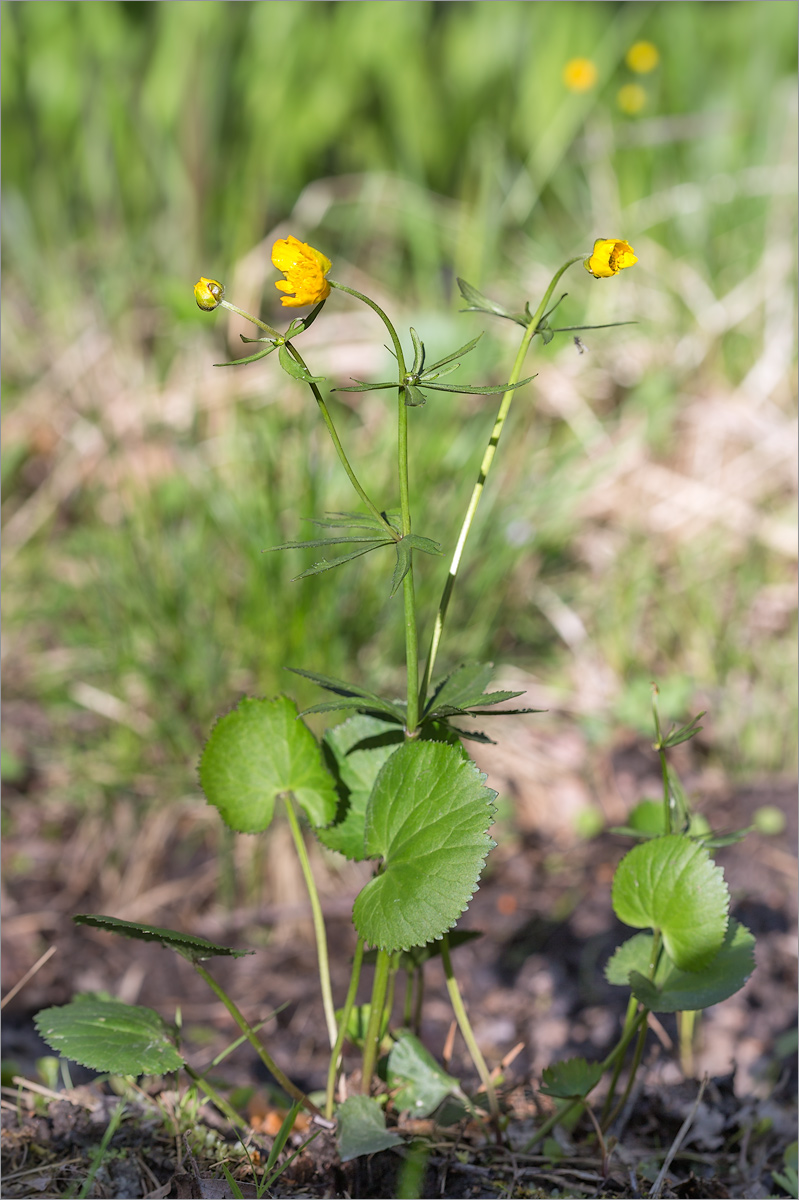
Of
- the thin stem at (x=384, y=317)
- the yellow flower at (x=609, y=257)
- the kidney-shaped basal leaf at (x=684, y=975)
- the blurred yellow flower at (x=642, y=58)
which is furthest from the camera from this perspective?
the blurred yellow flower at (x=642, y=58)

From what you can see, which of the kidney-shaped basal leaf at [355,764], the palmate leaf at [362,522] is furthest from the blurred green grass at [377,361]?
the palmate leaf at [362,522]

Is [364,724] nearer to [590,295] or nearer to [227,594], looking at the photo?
[227,594]

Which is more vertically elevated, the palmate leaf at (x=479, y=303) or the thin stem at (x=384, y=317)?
the palmate leaf at (x=479, y=303)

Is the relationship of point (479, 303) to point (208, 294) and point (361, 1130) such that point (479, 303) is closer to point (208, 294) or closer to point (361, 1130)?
point (208, 294)

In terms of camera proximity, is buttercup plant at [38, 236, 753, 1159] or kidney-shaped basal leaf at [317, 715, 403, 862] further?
kidney-shaped basal leaf at [317, 715, 403, 862]

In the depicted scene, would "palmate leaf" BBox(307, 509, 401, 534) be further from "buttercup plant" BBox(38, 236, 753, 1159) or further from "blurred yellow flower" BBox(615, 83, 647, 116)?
"blurred yellow flower" BBox(615, 83, 647, 116)

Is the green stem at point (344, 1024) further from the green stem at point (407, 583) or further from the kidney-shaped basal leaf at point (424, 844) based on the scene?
the green stem at point (407, 583)

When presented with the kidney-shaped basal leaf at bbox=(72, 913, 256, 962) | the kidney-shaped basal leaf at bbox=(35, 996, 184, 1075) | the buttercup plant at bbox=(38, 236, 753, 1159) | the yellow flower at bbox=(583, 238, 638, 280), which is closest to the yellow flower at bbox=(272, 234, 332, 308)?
the buttercup plant at bbox=(38, 236, 753, 1159)
